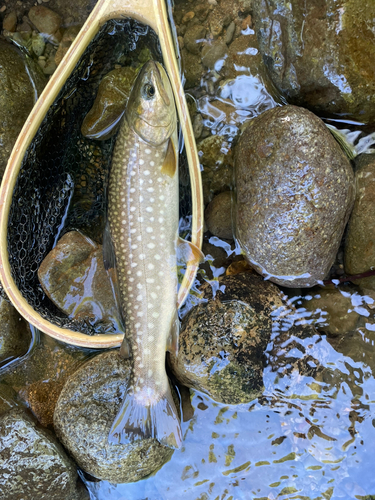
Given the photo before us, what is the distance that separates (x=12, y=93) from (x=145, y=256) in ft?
5.14

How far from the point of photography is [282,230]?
218 centimetres

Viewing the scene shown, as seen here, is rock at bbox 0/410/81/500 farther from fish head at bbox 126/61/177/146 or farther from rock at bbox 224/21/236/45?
rock at bbox 224/21/236/45

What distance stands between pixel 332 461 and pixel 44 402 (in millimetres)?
2072

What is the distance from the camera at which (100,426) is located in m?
2.31

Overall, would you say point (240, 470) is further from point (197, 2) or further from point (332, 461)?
point (197, 2)

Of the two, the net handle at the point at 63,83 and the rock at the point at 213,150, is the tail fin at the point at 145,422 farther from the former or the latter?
the rock at the point at 213,150

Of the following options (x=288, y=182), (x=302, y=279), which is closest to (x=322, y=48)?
(x=288, y=182)

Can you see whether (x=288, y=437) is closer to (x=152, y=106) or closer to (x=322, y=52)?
(x=152, y=106)

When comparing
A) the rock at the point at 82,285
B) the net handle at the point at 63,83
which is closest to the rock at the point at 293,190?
the net handle at the point at 63,83

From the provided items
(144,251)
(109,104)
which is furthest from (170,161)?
(109,104)

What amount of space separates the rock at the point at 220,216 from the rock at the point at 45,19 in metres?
1.79

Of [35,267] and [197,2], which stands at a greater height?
[197,2]

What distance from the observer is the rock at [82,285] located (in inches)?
95.9

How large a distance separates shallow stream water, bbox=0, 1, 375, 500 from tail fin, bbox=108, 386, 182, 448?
20.5 inches
